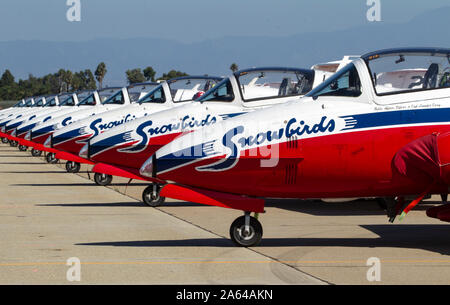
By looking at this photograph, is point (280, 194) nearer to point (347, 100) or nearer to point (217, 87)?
point (347, 100)

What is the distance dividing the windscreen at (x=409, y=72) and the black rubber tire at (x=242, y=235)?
2301mm

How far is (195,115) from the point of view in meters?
17.0

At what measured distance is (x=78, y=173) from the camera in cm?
2592

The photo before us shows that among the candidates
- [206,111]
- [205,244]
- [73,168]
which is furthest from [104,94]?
[205,244]

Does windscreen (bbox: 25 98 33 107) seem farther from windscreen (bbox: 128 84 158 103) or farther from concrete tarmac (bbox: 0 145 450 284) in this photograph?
concrete tarmac (bbox: 0 145 450 284)

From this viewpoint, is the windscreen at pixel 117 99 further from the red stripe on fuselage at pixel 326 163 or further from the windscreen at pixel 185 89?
the red stripe on fuselage at pixel 326 163

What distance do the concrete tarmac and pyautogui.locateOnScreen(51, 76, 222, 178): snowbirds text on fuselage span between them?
146 inches

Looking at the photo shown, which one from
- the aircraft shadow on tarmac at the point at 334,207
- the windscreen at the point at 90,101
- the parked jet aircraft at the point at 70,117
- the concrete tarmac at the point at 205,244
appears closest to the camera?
the concrete tarmac at the point at 205,244

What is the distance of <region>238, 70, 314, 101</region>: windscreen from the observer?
51.5 feet

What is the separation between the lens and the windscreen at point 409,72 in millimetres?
10734

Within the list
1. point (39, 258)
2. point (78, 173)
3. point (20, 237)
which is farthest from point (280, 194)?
point (78, 173)

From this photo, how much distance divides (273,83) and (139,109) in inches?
214

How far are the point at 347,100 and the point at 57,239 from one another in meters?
4.32

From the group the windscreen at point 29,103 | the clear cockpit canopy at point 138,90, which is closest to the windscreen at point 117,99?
the clear cockpit canopy at point 138,90
